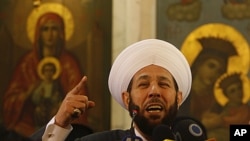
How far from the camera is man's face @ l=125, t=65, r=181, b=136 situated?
8.80ft

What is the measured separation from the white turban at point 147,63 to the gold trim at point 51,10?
494 cm

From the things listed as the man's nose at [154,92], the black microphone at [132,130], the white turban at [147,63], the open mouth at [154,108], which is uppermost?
the white turban at [147,63]

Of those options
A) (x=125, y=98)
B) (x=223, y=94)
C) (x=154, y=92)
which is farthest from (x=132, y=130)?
(x=223, y=94)

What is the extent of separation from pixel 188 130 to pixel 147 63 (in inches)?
21.6

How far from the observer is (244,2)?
7.45 meters

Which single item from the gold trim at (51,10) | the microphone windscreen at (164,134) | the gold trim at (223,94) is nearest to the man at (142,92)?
the microphone windscreen at (164,134)

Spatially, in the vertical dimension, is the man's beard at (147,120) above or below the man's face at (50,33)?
below

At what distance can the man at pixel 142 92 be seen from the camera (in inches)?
104

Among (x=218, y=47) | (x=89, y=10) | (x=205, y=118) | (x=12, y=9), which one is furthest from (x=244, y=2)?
(x=12, y=9)

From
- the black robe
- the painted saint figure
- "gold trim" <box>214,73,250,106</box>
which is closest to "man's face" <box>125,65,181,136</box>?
the black robe

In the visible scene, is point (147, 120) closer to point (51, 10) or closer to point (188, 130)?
point (188, 130)

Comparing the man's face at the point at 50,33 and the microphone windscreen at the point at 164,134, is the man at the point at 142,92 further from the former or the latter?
the man's face at the point at 50,33

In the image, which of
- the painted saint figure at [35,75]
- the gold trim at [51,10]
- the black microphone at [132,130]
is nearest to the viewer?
the black microphone at [132,130]

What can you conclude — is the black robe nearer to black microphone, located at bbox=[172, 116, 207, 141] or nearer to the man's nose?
the man's nose
